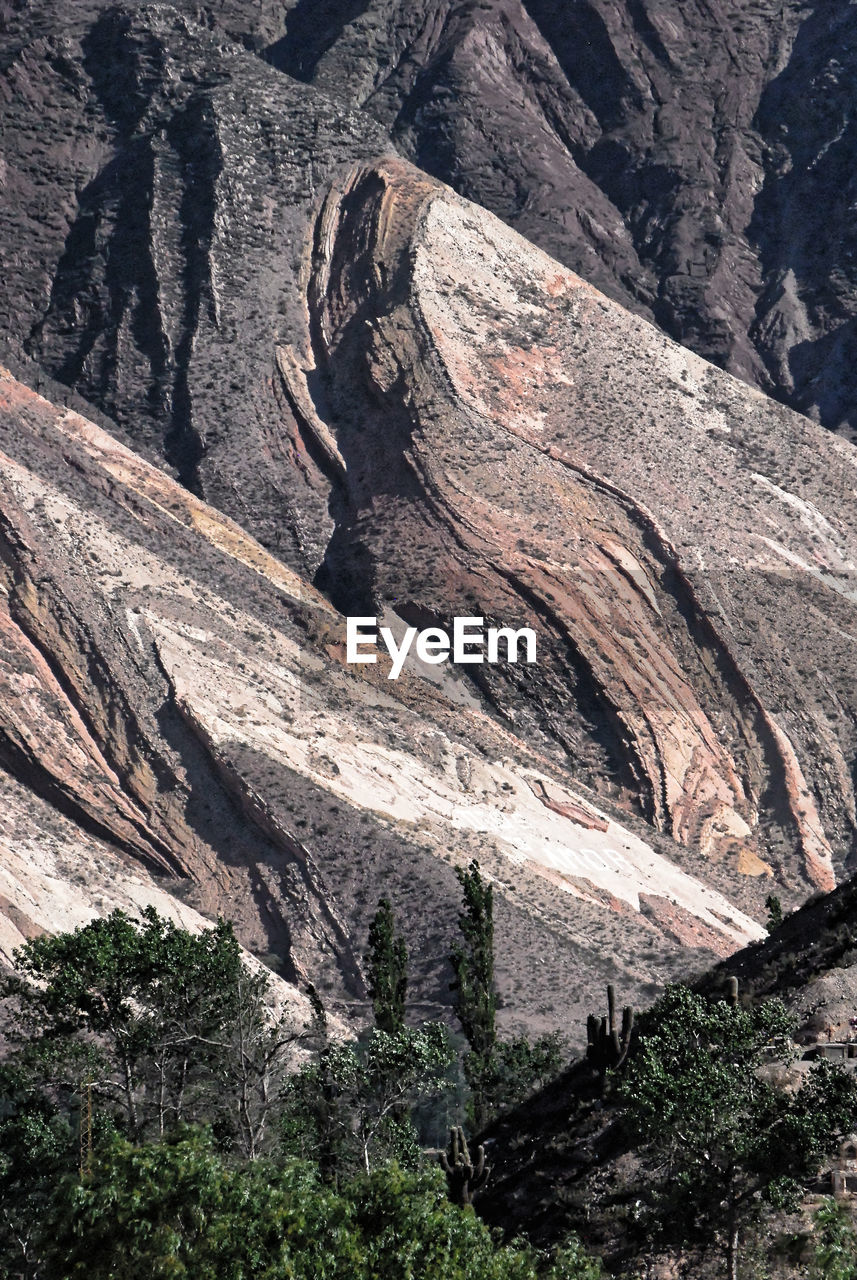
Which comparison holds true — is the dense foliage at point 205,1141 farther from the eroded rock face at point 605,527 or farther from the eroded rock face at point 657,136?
the eroded rock face at point 657,136

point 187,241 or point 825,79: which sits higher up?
point 825,79

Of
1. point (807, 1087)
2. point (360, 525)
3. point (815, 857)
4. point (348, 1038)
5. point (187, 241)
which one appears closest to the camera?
point (807, 1087)

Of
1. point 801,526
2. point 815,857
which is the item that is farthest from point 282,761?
point 801,526

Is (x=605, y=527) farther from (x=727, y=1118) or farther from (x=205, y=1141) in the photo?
(x=205, y=1141)

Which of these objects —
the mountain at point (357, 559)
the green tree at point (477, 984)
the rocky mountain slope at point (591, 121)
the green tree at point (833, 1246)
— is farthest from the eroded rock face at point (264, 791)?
the green tree at point (833, 1246)

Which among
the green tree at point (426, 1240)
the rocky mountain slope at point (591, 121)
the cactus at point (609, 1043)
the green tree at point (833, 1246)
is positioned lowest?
the cactus at point (609, 1043)

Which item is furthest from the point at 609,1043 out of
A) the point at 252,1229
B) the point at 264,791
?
the point at 264,791

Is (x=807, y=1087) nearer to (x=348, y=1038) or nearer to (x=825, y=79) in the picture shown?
(x=348, y=1038)
